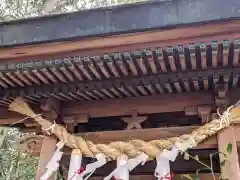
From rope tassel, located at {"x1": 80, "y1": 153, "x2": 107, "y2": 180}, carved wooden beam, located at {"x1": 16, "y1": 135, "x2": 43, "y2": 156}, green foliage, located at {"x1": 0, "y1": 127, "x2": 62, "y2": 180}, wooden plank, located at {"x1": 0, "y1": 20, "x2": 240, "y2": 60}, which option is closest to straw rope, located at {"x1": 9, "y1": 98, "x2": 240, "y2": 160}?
rope tassel, located at {"x1": 80, "y1": 153, "x2": 107, "y2": 180}

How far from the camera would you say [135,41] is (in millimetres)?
2490

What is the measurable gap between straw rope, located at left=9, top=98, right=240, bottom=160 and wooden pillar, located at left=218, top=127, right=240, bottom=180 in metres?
0.07

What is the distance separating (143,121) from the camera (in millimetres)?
3273

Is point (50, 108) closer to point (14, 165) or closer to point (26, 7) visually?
point (14, 165)

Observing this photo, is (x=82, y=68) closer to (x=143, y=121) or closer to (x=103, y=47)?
(x=103, y=47)

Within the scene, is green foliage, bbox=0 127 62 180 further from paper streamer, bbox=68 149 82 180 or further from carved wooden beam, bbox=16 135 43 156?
paper streamer, bbox=68 149 82 180

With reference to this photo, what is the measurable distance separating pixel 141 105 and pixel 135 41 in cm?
87

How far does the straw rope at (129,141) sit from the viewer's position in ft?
9.13

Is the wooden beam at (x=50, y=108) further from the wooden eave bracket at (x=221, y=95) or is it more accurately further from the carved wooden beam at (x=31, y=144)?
the wooden eave bracket at (x=221, y=95)

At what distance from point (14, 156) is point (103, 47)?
5.73 m

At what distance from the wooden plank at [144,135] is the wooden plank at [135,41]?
2.85 feet

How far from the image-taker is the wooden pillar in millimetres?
2602

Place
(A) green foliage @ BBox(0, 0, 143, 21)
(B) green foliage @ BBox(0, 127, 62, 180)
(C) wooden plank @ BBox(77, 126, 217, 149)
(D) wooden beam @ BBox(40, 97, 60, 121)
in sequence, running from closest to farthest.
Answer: (C) wooden plank @ BBox(77, 126, 217, 149), (D) wooden beam @ BBox(40, 97, 60, 121), (B) green foliage @ BBox(0, 127, 62, 180), (A) green foliage @ BBox(0, 0, 143, 21)

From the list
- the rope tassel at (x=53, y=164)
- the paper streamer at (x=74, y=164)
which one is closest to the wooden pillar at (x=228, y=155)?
the paper streamer at (x=74, y=164)
